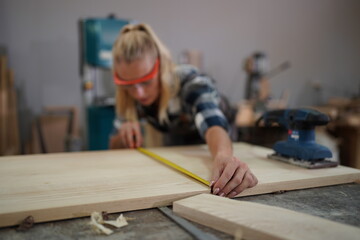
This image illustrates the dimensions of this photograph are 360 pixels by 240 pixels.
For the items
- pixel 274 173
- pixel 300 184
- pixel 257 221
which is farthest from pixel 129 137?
pixel 257 221

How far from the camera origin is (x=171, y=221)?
2.53ft

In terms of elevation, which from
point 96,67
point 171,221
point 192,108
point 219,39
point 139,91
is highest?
point 219,39

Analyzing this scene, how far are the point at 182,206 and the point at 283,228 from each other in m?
0.27

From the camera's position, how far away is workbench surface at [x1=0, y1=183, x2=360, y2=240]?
2.24 feet

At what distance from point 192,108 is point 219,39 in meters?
3.47

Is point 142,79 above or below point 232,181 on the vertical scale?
above

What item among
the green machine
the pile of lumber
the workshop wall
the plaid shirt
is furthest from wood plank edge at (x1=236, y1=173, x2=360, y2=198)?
→ the workshop wall

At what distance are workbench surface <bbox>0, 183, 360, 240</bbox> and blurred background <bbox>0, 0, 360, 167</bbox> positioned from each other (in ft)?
4.73

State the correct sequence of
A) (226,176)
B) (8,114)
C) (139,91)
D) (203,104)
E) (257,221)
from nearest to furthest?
1. (257,221)
2. (226,176)
3. (203,104)
4. (139,91)
5. (8,114)

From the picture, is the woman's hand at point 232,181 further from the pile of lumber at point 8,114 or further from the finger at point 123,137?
the pile of lumber at point 8,114

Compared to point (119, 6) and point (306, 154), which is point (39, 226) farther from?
point (119, 6)

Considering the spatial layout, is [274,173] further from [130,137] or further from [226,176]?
[130,137]

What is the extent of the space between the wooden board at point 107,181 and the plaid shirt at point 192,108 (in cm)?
20

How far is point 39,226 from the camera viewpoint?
73 centimetres
